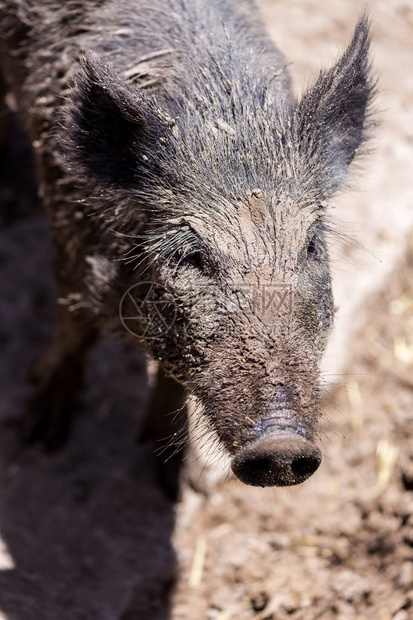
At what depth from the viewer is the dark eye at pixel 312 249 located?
2900 mm

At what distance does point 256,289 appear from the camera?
263 cm

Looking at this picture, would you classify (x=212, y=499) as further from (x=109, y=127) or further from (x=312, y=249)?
(x=109, y=127)

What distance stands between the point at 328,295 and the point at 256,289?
424 millimetres

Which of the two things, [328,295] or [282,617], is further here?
Answer: [282,617]

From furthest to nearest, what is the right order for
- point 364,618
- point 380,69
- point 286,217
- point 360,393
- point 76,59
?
point 380,69
point 360,393
point 364,618
point 76,59
point 286,217

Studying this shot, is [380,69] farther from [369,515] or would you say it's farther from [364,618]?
[364,618]

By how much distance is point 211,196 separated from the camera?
279 centimetres

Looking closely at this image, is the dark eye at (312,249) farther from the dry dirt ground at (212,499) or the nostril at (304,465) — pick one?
the nostril at (304,465)

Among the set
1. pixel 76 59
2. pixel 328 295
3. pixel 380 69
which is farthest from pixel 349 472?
pixel 380 69

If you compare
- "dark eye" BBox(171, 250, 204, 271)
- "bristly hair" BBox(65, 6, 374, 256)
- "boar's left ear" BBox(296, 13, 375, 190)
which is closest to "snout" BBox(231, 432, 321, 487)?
"dark eye" BBox(171, 250, 204, 271)

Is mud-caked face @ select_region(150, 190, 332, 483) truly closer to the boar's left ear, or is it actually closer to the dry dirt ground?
the boar's left ear

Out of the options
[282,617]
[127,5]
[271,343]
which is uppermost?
[127,5]

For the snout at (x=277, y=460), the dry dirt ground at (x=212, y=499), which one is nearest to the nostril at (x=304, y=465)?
the snout at (x=277, y=460)

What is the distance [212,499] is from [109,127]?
91.8 inches
